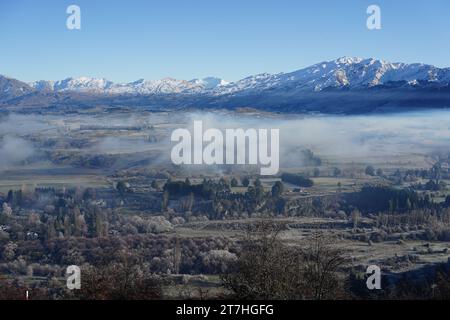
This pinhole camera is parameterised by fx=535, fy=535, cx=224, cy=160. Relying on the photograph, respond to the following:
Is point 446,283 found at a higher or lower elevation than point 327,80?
lower

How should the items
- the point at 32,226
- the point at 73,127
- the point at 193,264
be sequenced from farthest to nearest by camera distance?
the point at 73,127 < the point at 32,226 < the point at 193,264

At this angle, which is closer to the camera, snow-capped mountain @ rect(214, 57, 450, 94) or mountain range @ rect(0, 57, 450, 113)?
mountain range @ rect(0, 57, 450, 113)

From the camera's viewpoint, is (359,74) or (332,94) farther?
(359,74)

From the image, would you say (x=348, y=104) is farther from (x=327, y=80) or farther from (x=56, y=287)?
(x=56, y=287)

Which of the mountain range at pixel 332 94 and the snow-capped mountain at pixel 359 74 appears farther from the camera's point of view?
the snow-capped mountain at pixel 359 74

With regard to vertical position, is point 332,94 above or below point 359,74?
below
